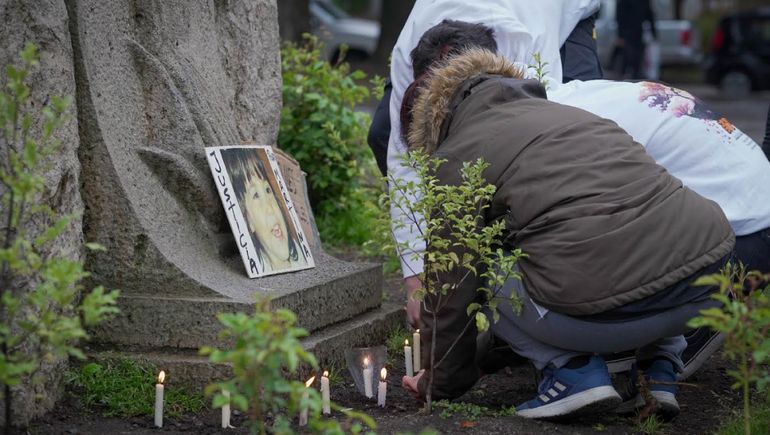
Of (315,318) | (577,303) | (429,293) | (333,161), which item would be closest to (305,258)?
(315,318)

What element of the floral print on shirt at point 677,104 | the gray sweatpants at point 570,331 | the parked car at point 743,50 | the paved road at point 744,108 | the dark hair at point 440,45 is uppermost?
the dark hair at point 440,45

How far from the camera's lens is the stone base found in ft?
11.3

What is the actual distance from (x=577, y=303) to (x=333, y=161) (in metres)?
2.96

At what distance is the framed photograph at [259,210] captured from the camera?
387 cm

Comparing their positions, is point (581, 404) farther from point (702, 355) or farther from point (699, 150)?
point (699, 150)

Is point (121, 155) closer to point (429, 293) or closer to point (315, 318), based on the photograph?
point (315, 318)

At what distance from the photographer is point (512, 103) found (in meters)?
3.29

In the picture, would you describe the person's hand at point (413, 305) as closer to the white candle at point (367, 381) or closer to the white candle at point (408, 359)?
the white candle at point (408, 359)

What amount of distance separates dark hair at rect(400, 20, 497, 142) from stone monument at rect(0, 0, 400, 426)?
72 cm

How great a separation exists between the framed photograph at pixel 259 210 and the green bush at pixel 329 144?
152 cm

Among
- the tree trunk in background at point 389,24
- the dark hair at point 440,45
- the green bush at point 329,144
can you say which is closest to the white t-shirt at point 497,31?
the dark hair at point 440,45

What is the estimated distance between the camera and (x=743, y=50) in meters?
18.6

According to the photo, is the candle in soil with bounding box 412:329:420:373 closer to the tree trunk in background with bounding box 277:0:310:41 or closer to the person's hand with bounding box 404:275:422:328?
the person's hand with bounding box 404:275:422:328

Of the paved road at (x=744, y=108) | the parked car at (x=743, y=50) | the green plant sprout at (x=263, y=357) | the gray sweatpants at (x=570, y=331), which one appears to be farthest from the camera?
the parked car at (x=743, y=50)
